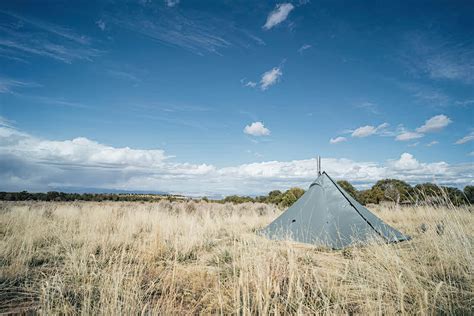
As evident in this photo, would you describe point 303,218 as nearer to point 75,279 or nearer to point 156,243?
point 156,243

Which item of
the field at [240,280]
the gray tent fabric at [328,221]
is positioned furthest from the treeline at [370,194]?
the field at [240,280]

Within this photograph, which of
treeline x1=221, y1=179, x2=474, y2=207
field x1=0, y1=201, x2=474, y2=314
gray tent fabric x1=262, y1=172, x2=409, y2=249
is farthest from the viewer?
treeline x1=221, y1=179, x2=474, y2=207

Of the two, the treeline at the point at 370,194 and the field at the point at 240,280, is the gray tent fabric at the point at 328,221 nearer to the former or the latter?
the field at the point at 240,280

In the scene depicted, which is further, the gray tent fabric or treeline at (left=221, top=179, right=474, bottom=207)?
treeline at (left=221, top=179, right=474, bottom=207)

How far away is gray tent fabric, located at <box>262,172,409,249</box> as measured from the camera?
4.98 metres

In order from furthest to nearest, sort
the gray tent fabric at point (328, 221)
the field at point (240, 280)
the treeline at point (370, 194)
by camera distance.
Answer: the treeline at point (370, 194), the gray tent fabric at point (328, 221), the field at point (240, 280)

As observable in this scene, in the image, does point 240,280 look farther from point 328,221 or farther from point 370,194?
point 370,194

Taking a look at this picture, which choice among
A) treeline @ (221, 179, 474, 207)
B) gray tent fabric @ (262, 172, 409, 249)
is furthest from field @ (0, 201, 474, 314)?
treeline @ (221, 179, 474, 207)

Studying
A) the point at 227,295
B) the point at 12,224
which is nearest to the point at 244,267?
the point at 227,295

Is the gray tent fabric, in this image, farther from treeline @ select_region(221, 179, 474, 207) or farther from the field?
treeline @ select_region(221, 179, 474, 207)

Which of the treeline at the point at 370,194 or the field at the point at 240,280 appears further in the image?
the treeline at the point at 370,194

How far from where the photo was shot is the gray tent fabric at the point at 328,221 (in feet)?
16.4

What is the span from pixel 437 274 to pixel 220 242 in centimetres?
380

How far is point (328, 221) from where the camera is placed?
17.7 ft
